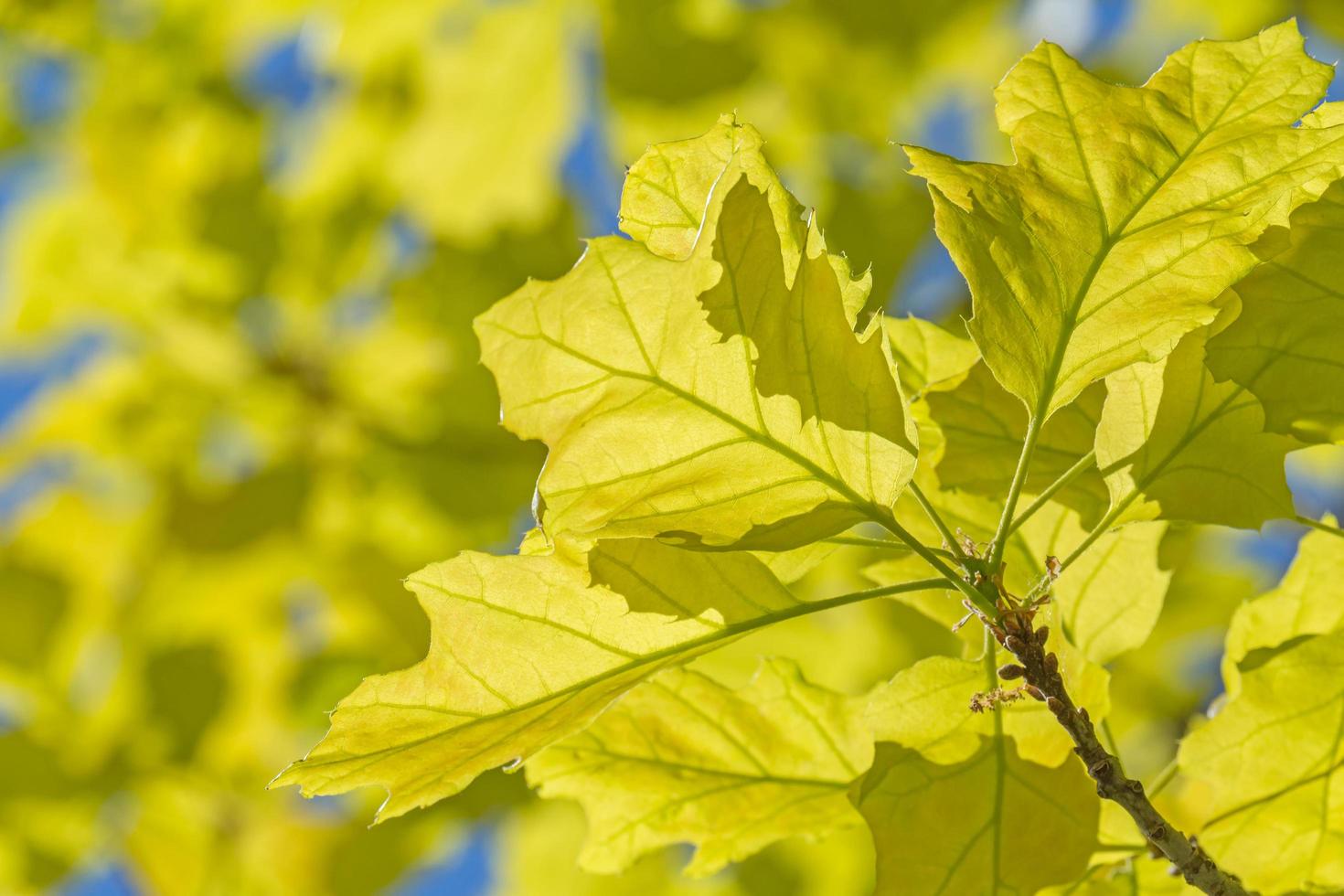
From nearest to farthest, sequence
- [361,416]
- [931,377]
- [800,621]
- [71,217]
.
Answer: [931,377] < [800,621] < [361,416] < [71,217]

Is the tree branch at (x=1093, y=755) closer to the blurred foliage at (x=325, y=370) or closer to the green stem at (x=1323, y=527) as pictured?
the green stem at (x=1323, y=527)

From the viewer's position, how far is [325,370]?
225 centimetres

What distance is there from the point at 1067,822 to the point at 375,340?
1759mm

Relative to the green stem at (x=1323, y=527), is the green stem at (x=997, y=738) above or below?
below

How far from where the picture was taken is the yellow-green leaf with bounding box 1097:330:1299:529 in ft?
1.68

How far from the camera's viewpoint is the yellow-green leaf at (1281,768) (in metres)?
0.59

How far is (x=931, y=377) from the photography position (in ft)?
2.11

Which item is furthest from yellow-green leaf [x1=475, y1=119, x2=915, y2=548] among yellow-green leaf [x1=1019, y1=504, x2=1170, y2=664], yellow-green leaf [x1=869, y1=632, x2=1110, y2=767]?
yellow-green leaf [x1=1019, y1=504, x2=1170, y2=664]

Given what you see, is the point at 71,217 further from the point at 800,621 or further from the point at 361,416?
the point at 800,621

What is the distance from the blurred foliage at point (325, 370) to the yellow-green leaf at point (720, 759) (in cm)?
111

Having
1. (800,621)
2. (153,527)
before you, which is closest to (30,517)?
(153,527)

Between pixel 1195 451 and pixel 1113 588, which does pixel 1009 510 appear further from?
pixel 1113 588

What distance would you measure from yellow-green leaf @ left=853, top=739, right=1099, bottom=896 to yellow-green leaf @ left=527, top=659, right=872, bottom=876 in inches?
3.7

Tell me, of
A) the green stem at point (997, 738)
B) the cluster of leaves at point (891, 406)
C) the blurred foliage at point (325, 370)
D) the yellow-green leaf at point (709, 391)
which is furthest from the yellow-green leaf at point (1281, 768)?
the blurred foliage at point (325, 370)
